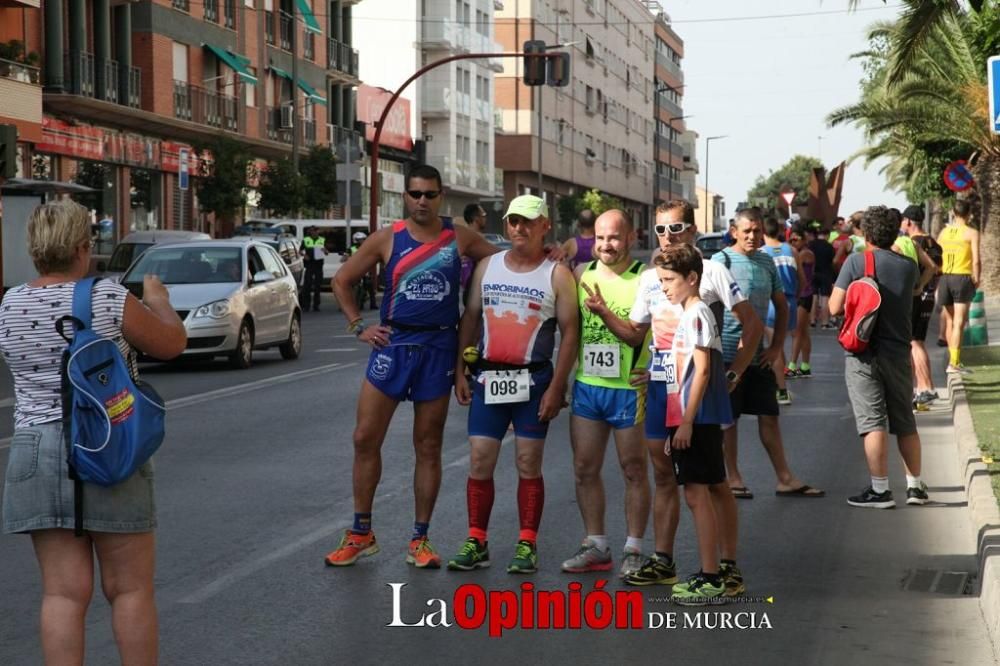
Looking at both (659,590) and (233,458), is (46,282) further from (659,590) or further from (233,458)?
(233,458)

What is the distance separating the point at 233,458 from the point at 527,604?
17.4 feet

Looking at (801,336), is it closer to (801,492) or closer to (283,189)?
(801,492)

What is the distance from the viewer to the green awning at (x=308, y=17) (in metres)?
55.8

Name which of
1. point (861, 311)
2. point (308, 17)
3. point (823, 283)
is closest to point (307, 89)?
point (308, 17)

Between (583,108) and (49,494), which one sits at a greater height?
(583,108)

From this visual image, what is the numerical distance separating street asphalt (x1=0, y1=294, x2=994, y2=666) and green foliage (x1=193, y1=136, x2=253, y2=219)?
30709 millimetres

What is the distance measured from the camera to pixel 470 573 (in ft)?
25.6

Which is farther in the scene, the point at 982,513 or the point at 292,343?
the point at 292,343

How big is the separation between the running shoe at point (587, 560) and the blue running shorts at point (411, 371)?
987 millimetres

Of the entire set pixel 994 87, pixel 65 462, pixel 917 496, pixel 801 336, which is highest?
pixel 994 87

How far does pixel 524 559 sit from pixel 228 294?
1314 cm

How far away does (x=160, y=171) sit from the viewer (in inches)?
1761

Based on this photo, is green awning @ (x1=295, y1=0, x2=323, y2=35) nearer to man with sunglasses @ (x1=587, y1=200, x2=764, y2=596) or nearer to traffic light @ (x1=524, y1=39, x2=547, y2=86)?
traffic light @ (x1=524, y1=39, x2=547, y2=86)

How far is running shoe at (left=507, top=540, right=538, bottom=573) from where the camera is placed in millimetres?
7742
